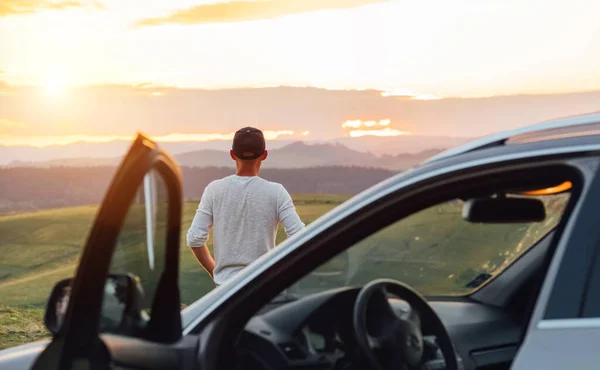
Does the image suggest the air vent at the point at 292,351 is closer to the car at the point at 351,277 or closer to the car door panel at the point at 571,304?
the car at the point at 351,277

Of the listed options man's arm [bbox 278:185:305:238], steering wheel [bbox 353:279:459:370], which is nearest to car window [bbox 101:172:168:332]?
steering wheel [bbox 353:279:459:370]

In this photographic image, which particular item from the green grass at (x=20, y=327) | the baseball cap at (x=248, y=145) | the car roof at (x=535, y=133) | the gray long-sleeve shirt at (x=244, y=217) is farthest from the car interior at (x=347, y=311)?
the green grass at (x=20, y=327)

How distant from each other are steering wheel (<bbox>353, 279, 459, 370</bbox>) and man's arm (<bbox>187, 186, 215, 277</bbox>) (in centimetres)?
259

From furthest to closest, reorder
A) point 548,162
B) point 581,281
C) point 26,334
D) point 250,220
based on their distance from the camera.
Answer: point 26,334 → point 250,220 → point 548,162 → point 581,281

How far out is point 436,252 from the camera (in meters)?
3.07

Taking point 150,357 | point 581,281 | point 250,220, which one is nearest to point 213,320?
point 150,357

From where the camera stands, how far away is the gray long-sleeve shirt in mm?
5219

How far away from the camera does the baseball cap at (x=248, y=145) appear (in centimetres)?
540

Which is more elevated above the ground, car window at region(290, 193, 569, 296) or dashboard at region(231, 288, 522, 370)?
car window at region(290, 193, 569, 296)

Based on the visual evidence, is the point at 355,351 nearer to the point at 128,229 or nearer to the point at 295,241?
the point at 295,241

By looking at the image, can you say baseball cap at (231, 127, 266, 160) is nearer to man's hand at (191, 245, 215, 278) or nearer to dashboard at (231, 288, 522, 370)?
man's hand at (191, 245, 215, 278)

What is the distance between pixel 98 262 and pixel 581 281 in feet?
4.05

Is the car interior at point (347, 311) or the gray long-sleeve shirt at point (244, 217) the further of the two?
the gray long-sleeve shirt at point (244, 217)

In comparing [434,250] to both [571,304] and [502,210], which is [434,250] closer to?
[502,210]
